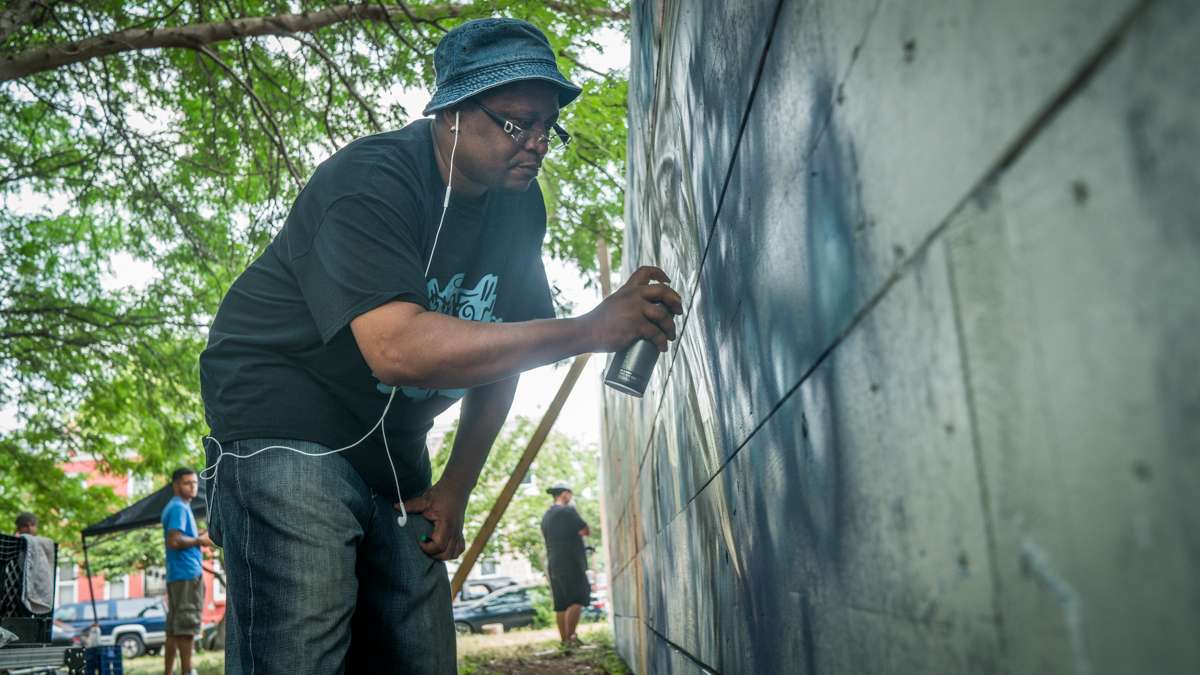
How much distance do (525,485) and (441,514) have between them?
41015 millimetres

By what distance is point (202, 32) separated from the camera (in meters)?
6.76

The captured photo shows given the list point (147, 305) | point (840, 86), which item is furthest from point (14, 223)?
point (840, 86)

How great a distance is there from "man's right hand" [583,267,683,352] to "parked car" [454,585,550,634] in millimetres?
24637

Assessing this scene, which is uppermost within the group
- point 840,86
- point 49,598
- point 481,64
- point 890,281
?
point 481,64

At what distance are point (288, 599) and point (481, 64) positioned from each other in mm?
1184

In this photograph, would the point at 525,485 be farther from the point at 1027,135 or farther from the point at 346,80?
the point at 1027,135

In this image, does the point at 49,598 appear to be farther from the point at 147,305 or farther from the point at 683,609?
the point at 683,609

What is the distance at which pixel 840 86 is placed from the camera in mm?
856

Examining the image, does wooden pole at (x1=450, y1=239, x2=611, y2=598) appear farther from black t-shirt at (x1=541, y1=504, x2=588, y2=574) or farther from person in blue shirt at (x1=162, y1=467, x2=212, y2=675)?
black t-shirt at (x1=541, y1=504, x2=588, y2=574)

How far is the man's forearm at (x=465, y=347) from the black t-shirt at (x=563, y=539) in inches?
Answer: 419

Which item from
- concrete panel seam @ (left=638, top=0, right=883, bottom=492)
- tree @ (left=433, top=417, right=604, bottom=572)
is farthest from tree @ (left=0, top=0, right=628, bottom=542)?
tree @ (left=433, top=417, right=604, bottom=572)

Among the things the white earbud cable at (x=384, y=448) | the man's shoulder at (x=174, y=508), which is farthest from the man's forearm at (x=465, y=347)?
the man's shoulder at (x=174, y=508)

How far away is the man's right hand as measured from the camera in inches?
74.7

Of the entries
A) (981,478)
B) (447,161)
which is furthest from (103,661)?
(981,478)
